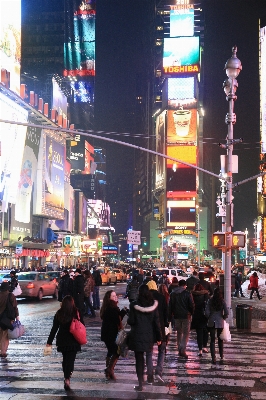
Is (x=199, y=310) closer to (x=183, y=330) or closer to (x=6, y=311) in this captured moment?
(x=183, y=330)

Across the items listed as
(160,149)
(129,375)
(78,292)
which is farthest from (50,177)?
(160,149)

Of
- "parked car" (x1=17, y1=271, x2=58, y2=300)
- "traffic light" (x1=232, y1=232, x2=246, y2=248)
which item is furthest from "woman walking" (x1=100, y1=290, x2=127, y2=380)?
"parked car" (x1=17, y1=271, x2=58, y2=300)

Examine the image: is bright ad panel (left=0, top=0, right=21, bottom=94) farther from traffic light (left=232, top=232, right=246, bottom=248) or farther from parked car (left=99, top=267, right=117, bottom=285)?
traffic light (left=232, top=232, right=246, bottom=248)

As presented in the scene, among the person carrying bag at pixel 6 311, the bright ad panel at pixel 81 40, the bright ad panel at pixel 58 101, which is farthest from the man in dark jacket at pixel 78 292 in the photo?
the bright ad panel at pixel 81 40

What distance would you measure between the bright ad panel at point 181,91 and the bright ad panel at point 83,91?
73.1ft

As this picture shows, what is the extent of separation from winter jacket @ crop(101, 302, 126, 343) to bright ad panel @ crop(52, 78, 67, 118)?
83848mm

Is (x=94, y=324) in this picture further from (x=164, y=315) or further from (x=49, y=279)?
(x=49, y=279)

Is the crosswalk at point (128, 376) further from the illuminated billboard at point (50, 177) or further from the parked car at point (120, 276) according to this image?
the illuminated billboard at point (50, 177)

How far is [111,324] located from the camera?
1048 centimetres

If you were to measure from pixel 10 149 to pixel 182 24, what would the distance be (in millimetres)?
114253

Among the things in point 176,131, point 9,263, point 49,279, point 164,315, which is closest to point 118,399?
point 164,315

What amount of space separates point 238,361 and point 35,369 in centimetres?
447

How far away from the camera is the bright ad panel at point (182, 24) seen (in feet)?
538

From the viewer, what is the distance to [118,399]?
352 inches
